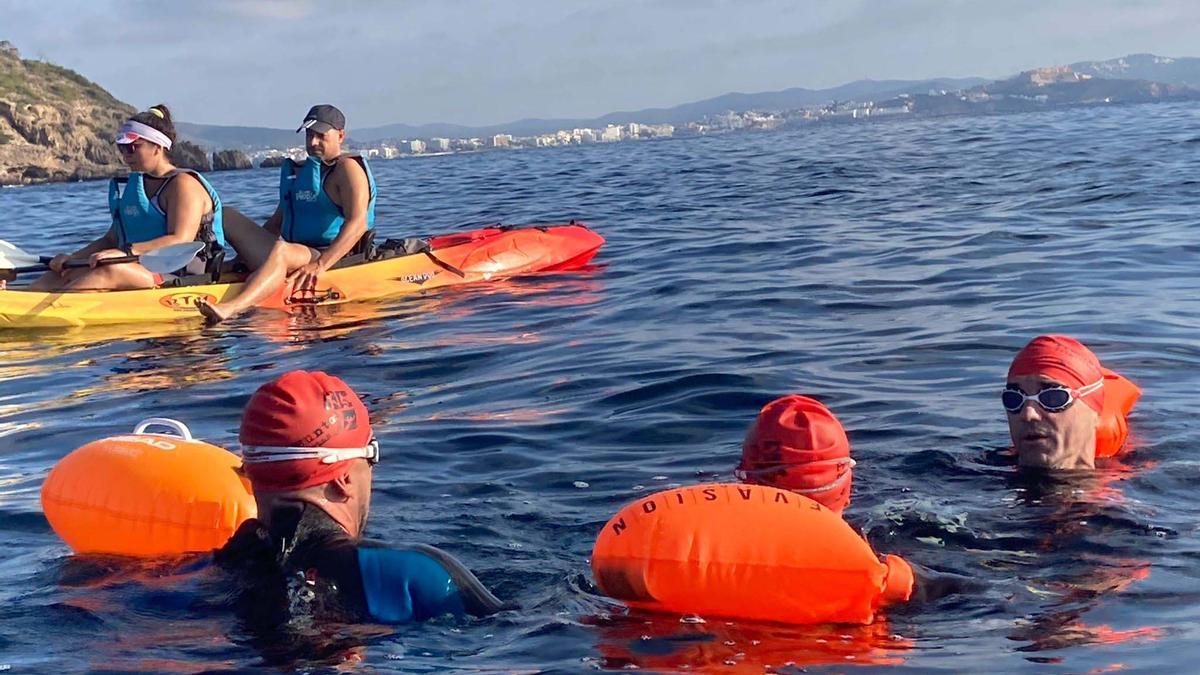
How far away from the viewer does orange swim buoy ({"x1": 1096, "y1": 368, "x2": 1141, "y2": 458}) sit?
21.0 feet

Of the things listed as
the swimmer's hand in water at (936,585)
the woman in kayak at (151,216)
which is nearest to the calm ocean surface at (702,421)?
the swimmer's hand in water at (936,585)

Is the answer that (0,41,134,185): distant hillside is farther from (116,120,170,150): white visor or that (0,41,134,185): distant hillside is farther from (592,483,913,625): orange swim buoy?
(592,483,913,625): orange swim buoy

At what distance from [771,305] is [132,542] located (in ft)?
23.7

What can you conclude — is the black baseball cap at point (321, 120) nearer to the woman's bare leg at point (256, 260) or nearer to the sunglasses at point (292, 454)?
the woman's bare leg at point (256, 260)

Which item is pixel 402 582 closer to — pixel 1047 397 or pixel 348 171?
pixel 1047 397

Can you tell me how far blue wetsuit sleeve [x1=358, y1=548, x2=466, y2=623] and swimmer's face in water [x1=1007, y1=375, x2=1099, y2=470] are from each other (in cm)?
323

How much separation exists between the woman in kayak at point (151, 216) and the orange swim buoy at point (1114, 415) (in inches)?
321

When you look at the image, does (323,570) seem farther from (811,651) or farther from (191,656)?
(811,651)

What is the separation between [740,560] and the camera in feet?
13.1

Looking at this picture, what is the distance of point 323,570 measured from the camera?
13.0 feet

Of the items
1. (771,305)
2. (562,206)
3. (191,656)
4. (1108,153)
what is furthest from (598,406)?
(1108,153)

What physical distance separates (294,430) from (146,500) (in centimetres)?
119

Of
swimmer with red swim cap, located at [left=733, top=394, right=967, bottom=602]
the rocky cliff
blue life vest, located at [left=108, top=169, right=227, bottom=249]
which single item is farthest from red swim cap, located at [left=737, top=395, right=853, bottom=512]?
the rocky cliff

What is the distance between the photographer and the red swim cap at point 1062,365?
5.99 metres
